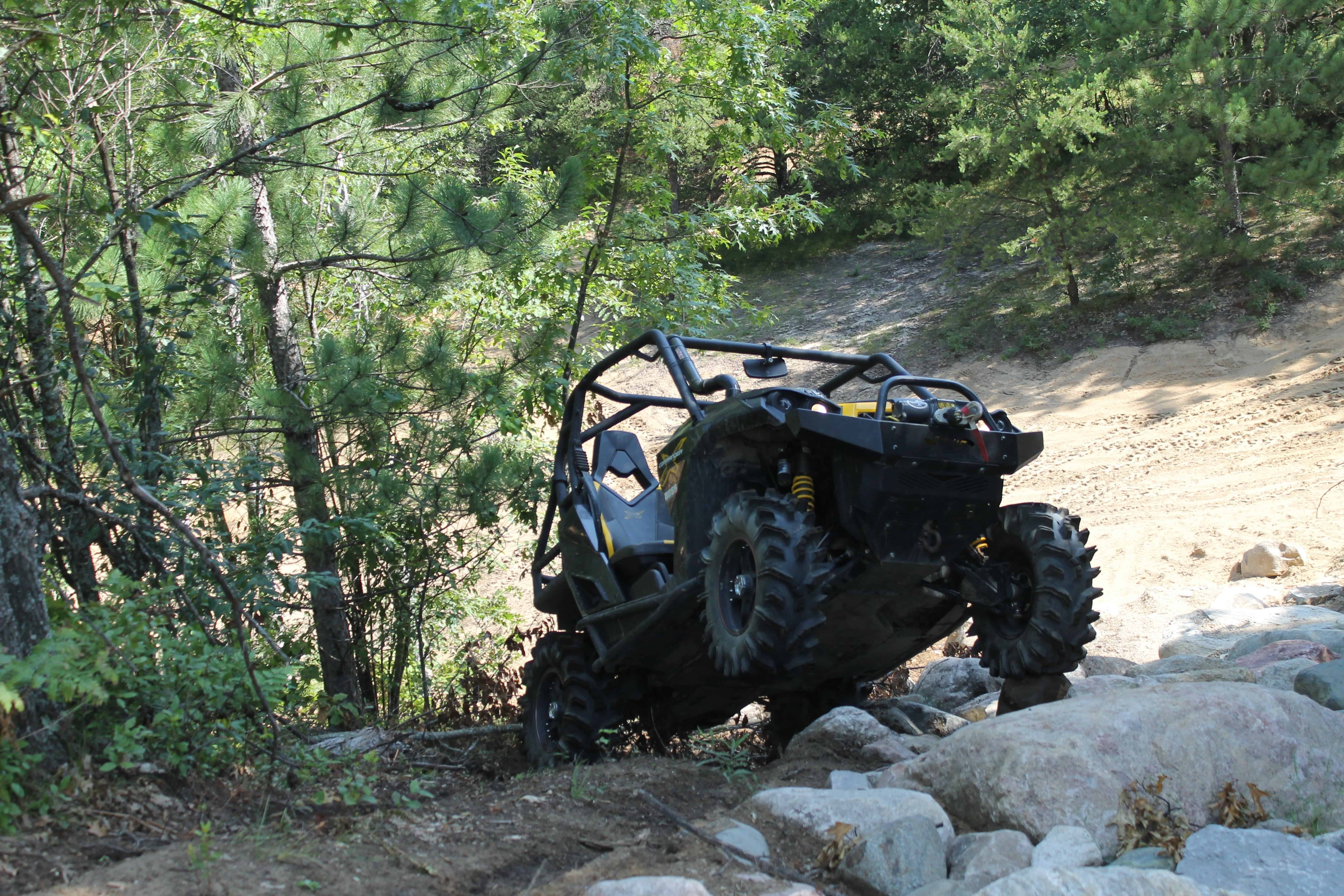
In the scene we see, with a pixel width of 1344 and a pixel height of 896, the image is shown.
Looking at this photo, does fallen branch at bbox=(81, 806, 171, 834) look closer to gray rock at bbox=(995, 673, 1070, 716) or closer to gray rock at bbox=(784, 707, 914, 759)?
gray rock at bbox=(784, 707, 914, 759)

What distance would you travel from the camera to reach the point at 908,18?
81.1 feet

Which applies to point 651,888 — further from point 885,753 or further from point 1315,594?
point 1315,594

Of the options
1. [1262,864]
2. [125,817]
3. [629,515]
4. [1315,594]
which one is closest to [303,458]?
[629,515]

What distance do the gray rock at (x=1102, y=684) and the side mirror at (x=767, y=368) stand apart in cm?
211

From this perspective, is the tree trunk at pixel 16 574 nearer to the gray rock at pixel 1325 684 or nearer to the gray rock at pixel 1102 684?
the gray rock at pixel 1102 684

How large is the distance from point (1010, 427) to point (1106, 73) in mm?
15067

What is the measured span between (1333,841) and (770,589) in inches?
76.4

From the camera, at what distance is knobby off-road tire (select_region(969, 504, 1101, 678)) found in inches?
190

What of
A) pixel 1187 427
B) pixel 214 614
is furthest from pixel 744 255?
pixel 214 614

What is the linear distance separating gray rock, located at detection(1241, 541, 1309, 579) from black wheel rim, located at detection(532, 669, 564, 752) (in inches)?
271

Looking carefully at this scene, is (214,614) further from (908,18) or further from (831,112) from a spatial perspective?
(908,18)

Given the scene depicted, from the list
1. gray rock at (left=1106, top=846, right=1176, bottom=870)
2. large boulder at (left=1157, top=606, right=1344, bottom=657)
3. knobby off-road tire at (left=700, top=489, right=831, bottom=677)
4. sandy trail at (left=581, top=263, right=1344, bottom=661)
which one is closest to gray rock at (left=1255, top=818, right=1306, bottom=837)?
gray rock at (left=1106, top=846, right=1176, bottom=870)

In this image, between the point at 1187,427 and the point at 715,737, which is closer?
the point at 715,737

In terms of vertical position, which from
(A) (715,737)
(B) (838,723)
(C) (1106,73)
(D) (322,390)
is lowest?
(A) (715,737)
